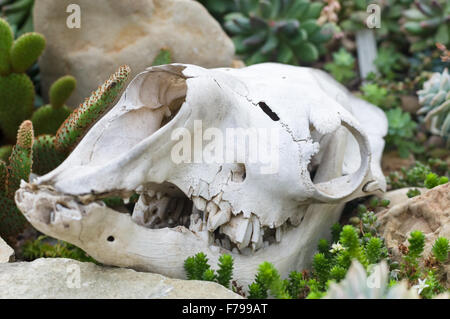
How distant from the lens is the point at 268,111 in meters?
2.28

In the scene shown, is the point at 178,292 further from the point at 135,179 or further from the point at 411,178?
the point at 411,178

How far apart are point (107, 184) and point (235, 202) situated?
0.53 m

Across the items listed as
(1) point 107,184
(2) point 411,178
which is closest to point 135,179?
(1) point 107,184

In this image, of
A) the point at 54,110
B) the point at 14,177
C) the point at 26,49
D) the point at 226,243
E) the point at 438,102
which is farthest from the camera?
the point at 438,102

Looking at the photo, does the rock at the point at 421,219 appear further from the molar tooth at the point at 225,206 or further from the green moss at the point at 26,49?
the green moss at the point at 26,49

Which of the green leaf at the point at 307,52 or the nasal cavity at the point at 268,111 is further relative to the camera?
the green leaf at the point at 307,52

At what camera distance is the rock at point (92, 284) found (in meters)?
1.83

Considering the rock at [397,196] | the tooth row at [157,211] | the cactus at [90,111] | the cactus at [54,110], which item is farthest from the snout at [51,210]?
the rock at [397,196]

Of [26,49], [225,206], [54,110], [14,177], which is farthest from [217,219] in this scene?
[26,49]

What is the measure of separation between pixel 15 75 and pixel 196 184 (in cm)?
159

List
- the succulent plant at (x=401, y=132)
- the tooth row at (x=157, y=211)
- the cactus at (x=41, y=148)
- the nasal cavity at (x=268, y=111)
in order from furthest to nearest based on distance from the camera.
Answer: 1. the succulent plant at (x=401, y=132)
2. the cactus at (x=41, y=148)
3. the nasal cavity at (x=268, y=111)
4. the tooth row at (x=157, y=211)

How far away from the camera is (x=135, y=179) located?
1819mm

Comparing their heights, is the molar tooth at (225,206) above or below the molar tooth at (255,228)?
above

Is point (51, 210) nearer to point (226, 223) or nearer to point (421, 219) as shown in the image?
point (226, 223)
